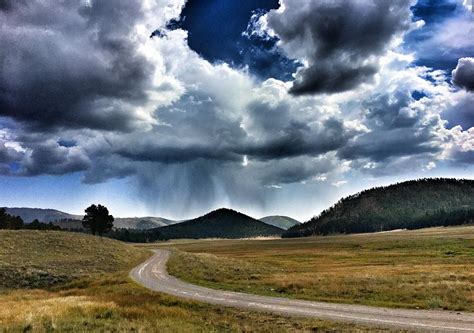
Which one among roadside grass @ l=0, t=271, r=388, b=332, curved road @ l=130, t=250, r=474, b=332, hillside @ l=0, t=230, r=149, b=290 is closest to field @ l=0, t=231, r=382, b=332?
roadside grass @ l=0, t=271, r=388, b=332

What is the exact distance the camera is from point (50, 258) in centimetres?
7625

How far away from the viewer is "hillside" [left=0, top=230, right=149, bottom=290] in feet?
189

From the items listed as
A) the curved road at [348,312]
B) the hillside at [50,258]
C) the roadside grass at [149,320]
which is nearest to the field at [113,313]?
the roadside grass at [149,320]

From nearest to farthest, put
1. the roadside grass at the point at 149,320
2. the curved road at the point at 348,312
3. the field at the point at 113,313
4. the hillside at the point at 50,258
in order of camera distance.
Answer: the roadside grass at the point at 149,320, the curved road at the point at 348,312, the field at the point at 113,313, the hillside at the point at 50,258

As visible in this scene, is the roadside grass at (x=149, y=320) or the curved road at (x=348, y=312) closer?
the roadside grass at (x=149, y=320)

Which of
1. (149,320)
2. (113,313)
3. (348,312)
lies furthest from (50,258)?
(348,312)

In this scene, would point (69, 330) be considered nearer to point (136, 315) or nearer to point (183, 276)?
point (136, 315)

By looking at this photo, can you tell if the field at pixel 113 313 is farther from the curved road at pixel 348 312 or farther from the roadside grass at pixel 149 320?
the curved road at pixel 348 312

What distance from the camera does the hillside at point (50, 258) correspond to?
5772cm

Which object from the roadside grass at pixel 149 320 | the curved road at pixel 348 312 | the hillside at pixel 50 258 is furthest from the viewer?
the hillside at pixel 50 258

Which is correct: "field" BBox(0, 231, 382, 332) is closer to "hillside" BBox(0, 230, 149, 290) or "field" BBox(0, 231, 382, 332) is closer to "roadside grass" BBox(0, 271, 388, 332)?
"roadside grass" BBox(0, 271, 388, 332)

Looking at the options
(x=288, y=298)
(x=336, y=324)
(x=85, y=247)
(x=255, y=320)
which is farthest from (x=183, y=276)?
(x=85, y=247)

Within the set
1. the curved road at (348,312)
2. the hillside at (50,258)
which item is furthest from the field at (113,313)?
the curved road at (348,312)

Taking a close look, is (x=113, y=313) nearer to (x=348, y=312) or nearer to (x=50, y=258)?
(x=348, y=312)
